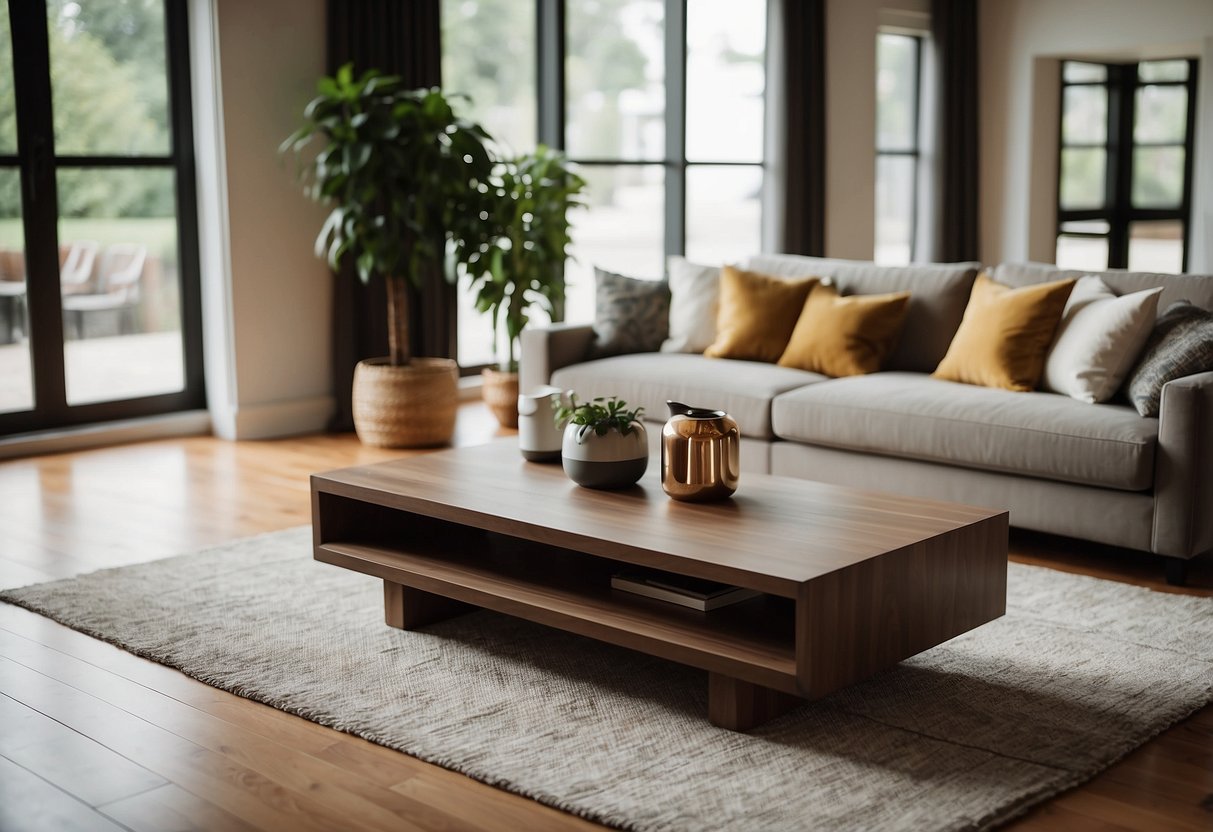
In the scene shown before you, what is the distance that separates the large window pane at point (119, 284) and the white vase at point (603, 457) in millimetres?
3271

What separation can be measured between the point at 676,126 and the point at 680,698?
5046 mm

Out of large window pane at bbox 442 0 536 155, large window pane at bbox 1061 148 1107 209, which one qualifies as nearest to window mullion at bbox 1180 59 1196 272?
large window pane at bbox 1061 148 1107 209

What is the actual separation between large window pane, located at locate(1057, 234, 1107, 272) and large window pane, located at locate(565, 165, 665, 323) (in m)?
2.88

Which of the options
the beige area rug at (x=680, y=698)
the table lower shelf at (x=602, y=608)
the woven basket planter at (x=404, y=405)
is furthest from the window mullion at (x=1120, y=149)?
the table lower shelf at (x=602, y=608)

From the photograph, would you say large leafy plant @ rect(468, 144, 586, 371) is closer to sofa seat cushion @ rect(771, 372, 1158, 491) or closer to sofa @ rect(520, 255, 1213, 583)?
sofa @ rect(520, 255, 1213, 583)

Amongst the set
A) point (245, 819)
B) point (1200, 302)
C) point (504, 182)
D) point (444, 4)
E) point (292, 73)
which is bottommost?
point (245, 819)

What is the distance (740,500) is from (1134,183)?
664cm

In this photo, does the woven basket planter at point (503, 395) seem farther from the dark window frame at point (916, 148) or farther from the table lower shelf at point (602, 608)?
the dark window frame at point (916, 148)

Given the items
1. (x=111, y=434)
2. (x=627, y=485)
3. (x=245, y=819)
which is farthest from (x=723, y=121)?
(x=245, y=819)

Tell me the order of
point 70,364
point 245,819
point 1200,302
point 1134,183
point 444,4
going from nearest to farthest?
point 245,819, point 1200,302, point 70,364, point 444,4, point 1134,183

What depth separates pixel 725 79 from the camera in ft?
24.7

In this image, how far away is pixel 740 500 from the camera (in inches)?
117

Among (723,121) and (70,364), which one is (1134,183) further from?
(70,364)

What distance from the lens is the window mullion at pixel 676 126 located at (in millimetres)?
7176
